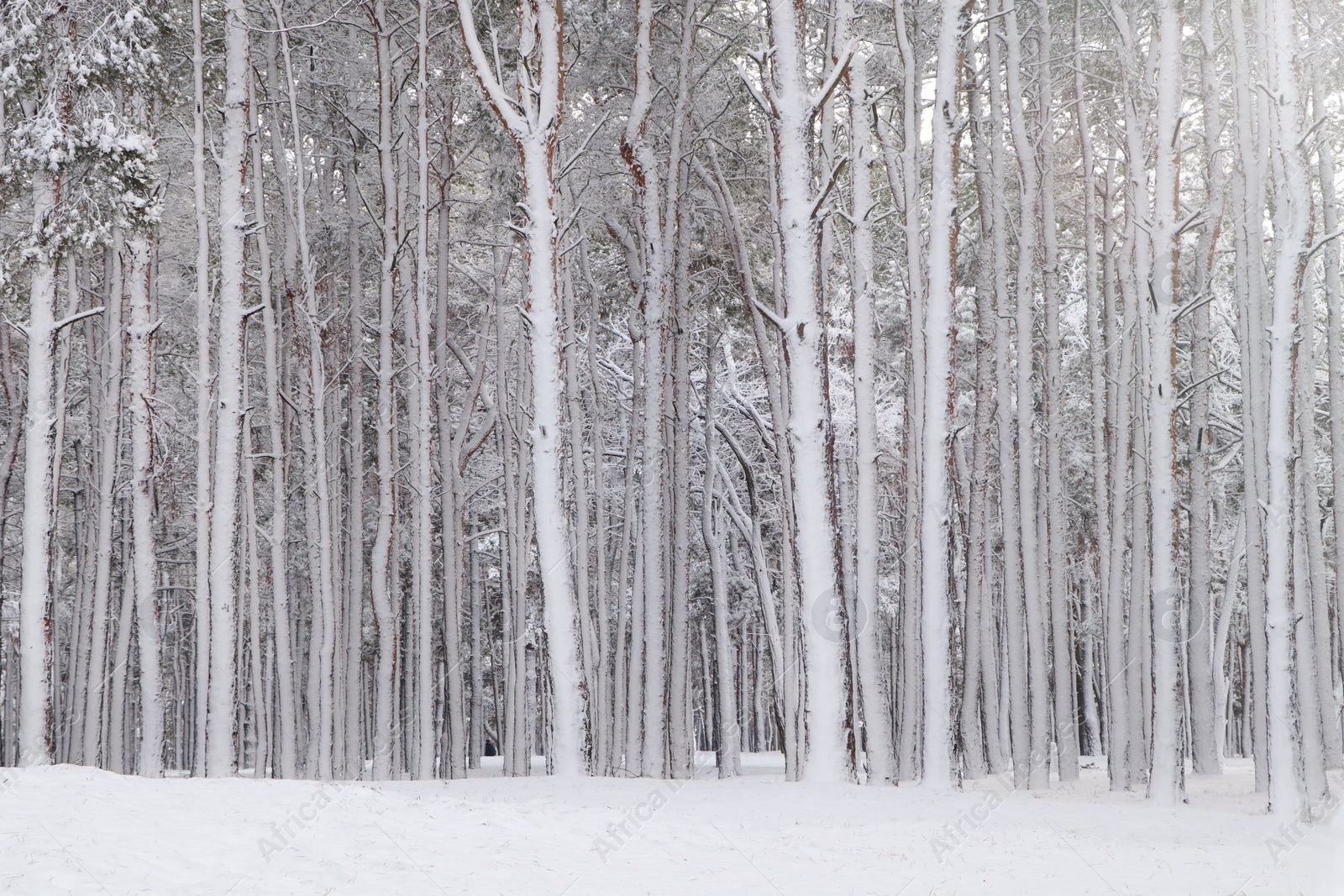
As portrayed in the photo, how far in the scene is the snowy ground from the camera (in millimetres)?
5402

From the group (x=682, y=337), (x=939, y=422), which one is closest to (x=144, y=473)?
(x=682, y=337)

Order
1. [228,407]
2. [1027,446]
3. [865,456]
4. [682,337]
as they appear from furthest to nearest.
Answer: [682,337], [1027,446], [228,407], [865,456]

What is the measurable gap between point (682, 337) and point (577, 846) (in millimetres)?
9014

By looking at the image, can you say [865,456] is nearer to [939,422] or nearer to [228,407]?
[939,422]

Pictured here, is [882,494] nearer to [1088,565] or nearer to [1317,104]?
[1088,565]

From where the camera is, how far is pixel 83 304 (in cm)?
1777

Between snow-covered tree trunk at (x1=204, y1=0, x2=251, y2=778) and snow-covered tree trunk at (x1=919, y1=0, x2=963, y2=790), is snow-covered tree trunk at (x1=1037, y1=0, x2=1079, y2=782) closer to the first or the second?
snow-covered tree trunk at (x1=919, y1=0, x2=963, y2=790)

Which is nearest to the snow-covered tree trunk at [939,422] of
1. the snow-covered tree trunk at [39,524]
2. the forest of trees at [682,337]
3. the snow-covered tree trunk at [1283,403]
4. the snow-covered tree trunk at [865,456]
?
the forest of trees at [682,337]

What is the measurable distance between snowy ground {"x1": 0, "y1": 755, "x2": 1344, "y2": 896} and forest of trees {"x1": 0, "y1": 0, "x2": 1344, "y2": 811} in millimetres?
2051

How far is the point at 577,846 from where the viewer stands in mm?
6621

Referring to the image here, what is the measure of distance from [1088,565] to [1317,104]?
11436 mm

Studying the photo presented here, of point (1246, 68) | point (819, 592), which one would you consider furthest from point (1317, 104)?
point (819, 592)

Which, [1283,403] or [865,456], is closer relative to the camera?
[1283,403]

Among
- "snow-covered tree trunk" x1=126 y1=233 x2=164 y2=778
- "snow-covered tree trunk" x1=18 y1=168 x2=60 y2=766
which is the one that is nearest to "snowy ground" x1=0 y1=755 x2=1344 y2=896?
"snow-covered tree trunk" x1=18 y1=168 x2=60 y2=766
